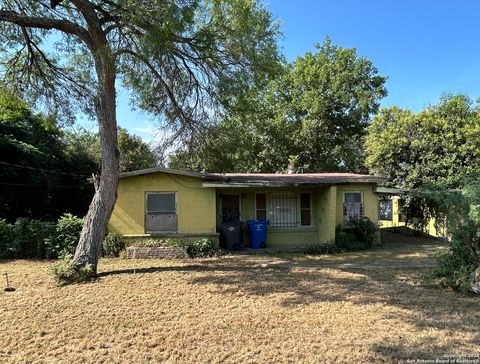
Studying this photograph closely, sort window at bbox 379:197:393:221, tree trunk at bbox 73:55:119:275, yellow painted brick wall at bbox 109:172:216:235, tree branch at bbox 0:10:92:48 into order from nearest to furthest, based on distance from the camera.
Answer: tree trunk at bbox 73:55:119:275
tree branch at bbox 0:10:92:48
yellow painted brick wall at bbox 109:172:216:235
window at bbox 379:197:393:221

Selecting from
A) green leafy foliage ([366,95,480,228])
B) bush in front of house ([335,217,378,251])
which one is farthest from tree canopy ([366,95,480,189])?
bush in front of house ([335,217,378,251])

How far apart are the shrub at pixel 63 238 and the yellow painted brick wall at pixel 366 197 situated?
9.44 m

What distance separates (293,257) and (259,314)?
249 inches

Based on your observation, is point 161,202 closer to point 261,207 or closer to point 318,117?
point 261,207

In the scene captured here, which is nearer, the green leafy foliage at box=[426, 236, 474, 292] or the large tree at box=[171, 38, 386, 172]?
the green leafy foliage at box=[426, 236, 474, 292]

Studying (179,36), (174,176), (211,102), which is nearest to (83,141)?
(174,176)

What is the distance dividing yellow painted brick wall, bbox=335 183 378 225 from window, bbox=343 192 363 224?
150mm

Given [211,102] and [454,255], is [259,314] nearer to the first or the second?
[454,255]

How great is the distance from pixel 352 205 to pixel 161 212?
7400mm

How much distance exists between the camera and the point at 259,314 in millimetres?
5977

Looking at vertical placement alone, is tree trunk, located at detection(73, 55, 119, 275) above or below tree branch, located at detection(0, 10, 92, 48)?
below

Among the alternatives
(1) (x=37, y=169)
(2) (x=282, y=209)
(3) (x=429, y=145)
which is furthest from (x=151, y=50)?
(3) (x=429, y=145)

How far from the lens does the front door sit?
1528 centimetres

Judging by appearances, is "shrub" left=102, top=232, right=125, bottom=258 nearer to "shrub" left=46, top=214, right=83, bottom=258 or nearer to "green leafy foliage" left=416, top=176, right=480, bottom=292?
"shrub" left=46, top=214, right=83, bottom=258
